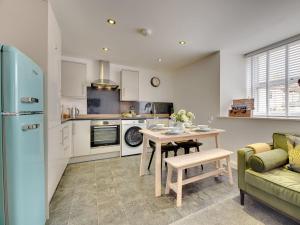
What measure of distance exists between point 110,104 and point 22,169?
3.11 metres

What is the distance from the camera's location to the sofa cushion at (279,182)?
→ 1.29 m

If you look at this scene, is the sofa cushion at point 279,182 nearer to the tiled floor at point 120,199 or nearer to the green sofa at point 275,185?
the green sofa at point 275,185

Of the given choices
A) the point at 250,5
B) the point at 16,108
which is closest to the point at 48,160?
the point at 16,108

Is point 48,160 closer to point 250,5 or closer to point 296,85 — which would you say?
point 250,5

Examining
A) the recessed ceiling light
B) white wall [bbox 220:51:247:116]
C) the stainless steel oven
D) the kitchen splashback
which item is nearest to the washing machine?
the stainless steel oven

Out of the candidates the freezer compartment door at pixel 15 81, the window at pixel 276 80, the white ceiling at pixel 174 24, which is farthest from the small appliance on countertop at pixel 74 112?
the window at pixel 276 80

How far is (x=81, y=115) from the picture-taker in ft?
12.0

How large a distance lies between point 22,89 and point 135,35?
1940 mm

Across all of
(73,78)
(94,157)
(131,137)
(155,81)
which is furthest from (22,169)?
(155,81)

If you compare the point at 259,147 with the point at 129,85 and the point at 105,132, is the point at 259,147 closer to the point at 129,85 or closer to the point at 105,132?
the point at 105,132

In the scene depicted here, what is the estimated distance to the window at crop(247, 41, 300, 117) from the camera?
2.50 metres

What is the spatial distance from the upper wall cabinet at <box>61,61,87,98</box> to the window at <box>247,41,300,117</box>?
147 inches

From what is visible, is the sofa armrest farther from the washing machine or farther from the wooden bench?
the washing machine

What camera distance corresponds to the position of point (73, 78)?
3328 mm
